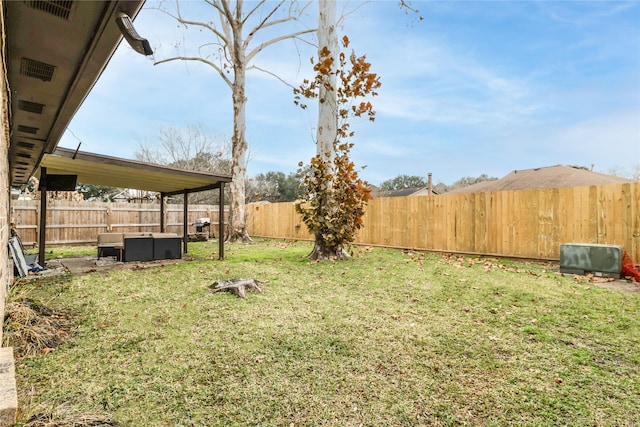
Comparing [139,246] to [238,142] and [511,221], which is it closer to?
[238,142]

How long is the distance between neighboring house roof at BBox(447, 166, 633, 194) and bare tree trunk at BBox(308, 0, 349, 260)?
6002 mm

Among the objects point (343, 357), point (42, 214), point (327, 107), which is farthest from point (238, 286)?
point (42, 214)

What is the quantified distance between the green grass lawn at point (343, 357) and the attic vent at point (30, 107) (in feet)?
7.03

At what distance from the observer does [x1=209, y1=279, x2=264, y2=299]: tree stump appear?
14.8 ft

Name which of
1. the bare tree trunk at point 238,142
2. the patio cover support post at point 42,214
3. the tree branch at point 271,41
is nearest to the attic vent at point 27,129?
the patio cover support post at point 42,214

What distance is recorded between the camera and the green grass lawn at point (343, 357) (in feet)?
6.82

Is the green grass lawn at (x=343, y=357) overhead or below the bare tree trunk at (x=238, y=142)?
below

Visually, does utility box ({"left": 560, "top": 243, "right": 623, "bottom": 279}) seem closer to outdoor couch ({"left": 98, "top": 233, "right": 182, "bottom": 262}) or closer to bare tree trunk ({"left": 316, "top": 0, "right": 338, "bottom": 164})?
bare tree trunk ({"left": 316, "top": 0, "right": 338, "bottom": 164})

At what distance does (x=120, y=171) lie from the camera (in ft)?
23.5

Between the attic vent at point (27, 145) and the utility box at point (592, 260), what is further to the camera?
the utility box at point (592, 260)

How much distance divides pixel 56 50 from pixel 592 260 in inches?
303

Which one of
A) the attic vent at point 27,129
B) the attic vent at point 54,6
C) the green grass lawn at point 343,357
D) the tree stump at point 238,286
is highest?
the attic vent at point 27,129

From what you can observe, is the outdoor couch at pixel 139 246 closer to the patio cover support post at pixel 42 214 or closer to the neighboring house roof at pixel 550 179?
the patio cover support post at pixel 42 214

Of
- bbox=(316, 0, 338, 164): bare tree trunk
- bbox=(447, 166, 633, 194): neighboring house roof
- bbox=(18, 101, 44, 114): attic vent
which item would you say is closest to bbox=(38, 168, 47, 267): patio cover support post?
bbox=(18, 101, 44, 114): attic vent
